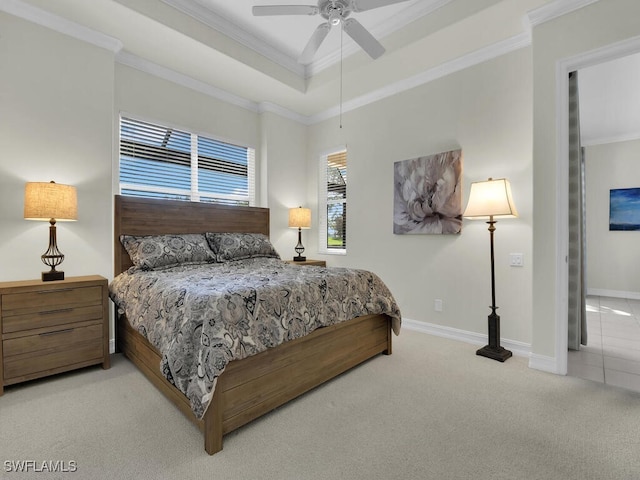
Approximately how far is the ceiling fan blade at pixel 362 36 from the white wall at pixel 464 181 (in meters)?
1.29

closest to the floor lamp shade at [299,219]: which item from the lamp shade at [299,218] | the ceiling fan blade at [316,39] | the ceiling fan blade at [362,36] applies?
the lamp shade at [299,218]

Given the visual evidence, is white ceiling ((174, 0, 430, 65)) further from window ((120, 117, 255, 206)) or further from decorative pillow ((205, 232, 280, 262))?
decorative pillow ((205, 232, 280, 262))

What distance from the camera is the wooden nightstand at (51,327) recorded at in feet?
7.22

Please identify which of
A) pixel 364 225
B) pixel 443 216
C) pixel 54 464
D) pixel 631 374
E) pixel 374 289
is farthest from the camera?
pixel 364 225

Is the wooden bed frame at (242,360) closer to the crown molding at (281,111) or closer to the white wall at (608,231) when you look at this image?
the crown molding at (281,111)

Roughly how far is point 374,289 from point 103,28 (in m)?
3.36

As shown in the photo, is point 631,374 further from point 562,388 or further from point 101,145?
point 101,145

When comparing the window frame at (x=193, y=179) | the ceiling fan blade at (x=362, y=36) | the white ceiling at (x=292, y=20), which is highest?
the white ceiling at (x=292, y=20)

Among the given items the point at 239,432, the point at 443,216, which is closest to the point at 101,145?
the point at 239,432

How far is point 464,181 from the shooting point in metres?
3.28

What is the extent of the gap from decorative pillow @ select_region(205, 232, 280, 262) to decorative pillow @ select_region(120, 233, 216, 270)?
12 centimetres

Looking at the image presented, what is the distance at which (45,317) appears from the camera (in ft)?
7.67

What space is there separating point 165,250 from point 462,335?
3.11m

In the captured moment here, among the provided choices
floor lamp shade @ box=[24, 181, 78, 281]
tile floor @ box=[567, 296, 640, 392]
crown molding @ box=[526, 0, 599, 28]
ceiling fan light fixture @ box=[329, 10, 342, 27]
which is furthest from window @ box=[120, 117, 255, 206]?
tile floor @ box=[567, 296, 640, 392]
